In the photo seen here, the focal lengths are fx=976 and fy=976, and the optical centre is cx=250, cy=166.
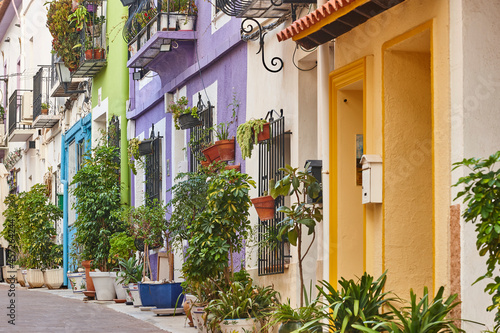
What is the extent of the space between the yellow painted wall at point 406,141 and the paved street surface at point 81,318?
173 inches

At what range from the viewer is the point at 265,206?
11422 millimetres

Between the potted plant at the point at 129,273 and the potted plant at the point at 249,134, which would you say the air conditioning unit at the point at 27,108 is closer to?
the potted plant at the point at 129,273

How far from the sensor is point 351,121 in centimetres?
969

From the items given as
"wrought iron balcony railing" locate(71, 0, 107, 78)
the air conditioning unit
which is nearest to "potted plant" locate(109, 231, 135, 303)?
"wrought iron balcony railing" locate(71, 0, 107, 78)

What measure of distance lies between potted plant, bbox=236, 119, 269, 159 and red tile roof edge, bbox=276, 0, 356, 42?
2324 millimetres

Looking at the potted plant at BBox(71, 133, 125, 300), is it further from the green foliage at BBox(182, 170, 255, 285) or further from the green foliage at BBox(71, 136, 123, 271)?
the green foliage at BBox(182, 170, 255, 285)

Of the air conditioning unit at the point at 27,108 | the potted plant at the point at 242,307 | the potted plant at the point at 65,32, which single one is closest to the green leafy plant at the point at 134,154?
the potted plant at the point at 65,32

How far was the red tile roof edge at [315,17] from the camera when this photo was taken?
8.27 metres

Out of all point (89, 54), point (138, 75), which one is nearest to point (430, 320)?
point (138, 75)

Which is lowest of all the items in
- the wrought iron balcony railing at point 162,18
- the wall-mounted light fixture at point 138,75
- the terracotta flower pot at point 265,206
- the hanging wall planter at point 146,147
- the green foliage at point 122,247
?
the green foliage at point 122,247

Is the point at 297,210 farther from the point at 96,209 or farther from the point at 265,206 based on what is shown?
the point at 96,209

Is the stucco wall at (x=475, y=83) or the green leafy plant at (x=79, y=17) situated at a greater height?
the green leafy plant at (x=79, y=17)

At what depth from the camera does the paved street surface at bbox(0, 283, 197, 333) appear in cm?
1250

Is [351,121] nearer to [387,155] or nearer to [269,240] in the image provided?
[387,155]
